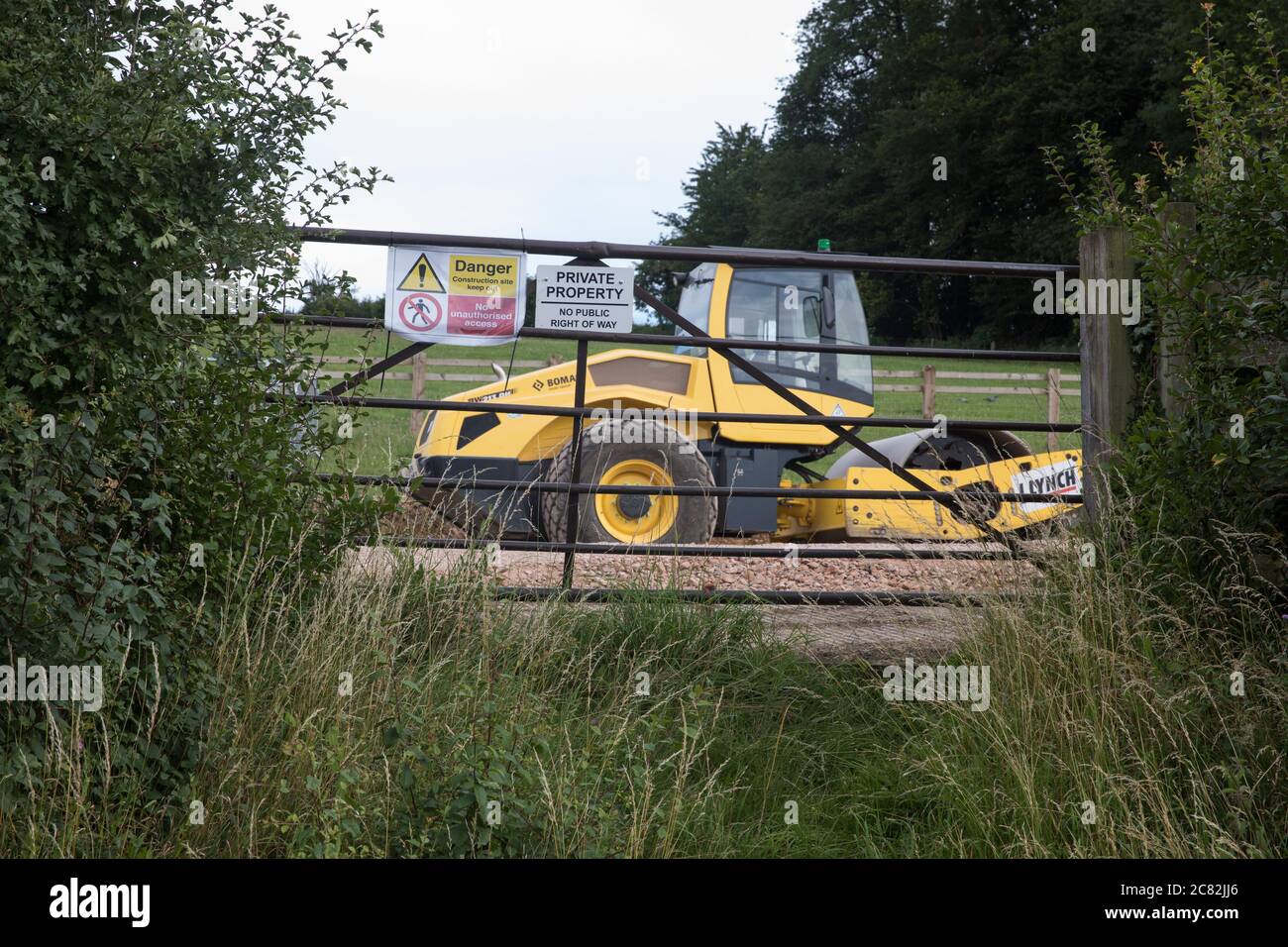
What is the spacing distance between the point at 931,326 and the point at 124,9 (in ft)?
115

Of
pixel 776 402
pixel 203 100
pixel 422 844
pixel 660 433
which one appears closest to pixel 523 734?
pixel 422 844

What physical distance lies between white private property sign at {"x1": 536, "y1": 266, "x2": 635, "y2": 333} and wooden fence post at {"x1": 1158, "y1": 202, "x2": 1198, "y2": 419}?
2341 mm

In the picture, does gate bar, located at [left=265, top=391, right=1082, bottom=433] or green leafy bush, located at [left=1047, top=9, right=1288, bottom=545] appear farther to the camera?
gate bar, located at [left=265, top=391, right=1082, bottom=433]

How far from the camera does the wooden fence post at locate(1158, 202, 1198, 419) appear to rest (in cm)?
432

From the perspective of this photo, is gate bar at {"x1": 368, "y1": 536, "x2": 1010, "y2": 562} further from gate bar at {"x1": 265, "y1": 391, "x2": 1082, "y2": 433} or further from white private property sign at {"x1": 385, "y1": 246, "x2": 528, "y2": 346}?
white private property sign at {"x1": 385, "y1": 246, "x2": 528, "y2": 346}

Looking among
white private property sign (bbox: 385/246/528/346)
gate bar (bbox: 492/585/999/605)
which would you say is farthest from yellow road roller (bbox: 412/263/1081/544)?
gate bar (bbox: 492/585/999/605)

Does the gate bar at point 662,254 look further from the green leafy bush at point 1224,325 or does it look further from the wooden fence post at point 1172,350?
the green leafy bush at point 1224,325

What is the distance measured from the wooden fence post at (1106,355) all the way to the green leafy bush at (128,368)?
349 centimetres

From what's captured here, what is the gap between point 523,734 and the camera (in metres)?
3.27

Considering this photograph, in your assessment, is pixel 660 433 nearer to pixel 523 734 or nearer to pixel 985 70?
pixel 523 734

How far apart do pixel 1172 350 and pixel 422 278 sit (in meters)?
3.27

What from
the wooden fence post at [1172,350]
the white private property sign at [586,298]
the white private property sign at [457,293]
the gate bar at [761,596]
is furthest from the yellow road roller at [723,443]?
the wooden fence post at [1172,350]

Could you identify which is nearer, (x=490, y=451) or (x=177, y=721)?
(x=177, y=721)
